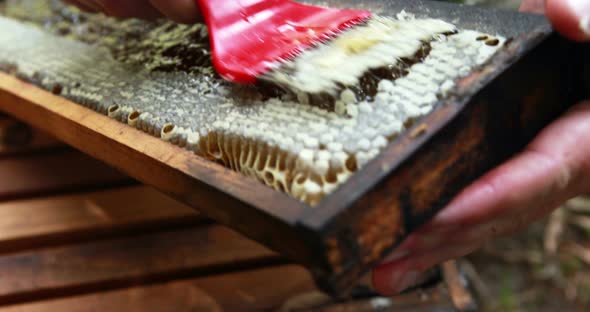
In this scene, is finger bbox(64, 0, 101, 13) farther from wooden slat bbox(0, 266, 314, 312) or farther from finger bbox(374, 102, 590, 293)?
finger bbox(374, 102, 590, 293)

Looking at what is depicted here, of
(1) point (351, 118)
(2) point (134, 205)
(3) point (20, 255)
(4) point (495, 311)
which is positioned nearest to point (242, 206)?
(1) point (351, 118)

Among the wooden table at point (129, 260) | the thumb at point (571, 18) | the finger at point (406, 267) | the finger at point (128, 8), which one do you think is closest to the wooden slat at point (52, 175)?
the wooden table at point (129, 260)

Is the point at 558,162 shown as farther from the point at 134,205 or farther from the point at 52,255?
the point at 52,255

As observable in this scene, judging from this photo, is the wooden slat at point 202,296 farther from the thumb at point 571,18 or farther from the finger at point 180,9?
the thumb at point 571,18

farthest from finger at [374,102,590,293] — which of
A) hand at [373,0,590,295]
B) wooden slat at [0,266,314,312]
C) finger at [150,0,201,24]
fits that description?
finger at [150,0,201,24]

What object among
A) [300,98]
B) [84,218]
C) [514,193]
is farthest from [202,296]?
[514,193]
